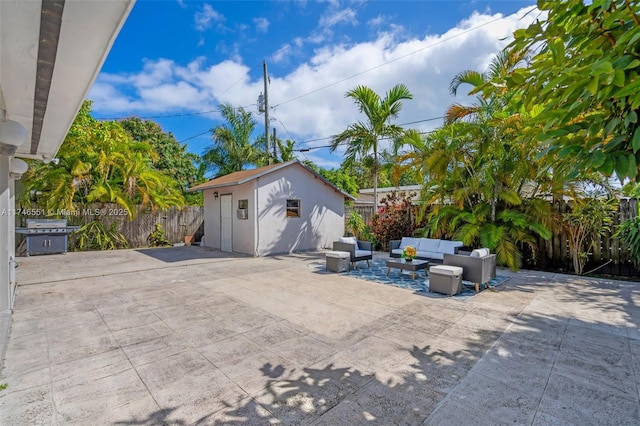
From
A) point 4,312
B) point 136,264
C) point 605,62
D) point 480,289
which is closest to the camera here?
point 605,62

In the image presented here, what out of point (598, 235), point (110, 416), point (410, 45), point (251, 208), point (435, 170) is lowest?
point (110, 416)

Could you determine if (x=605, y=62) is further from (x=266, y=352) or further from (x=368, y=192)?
(x=368, y=192)

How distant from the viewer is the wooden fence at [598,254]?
7473mm

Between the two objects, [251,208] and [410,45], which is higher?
[410,45]

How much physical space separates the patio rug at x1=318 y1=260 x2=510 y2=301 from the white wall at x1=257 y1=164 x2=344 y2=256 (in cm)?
331

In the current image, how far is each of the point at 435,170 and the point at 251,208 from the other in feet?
21.1

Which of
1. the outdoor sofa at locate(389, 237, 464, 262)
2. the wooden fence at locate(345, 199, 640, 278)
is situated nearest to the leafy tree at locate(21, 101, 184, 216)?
the outdoor sofa at locate(389, 237, 464, 262)

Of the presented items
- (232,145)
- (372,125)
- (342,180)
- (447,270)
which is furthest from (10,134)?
(342,180)

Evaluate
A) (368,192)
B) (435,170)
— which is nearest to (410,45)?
(435,170)

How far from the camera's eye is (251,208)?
1146 centimetres

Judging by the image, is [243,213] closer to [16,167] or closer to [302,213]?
[302,213]

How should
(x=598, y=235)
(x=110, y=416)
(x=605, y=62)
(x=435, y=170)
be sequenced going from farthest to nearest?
(x=435, y=170) → (x=598, y=235) → (x=110, y=416) → (x=605, y=62)

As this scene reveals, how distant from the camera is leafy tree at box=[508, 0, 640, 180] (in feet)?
4.17

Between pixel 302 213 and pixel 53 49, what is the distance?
34.4 feet
